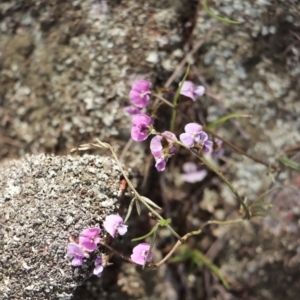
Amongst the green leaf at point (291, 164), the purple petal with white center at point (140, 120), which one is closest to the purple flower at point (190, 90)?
the purple petal with white center at point (140, 120)

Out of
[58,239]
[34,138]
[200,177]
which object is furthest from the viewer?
[200,177]

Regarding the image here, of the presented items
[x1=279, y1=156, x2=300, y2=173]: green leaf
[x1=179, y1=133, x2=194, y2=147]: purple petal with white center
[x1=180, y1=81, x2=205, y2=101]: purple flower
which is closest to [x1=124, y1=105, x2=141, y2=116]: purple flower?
[x1=180, y1=81, x2=205, y2=101]: purple flower

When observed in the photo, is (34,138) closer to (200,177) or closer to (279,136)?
(200,177)

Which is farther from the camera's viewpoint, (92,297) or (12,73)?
(12,73)

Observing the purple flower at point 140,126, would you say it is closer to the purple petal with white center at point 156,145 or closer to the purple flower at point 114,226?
the purple petal with white center at point 156,145

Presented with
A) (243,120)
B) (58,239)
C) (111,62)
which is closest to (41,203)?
(58,239)

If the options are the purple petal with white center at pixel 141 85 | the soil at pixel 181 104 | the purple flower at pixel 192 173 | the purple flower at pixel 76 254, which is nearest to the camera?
the purple flower at pixel 76 254

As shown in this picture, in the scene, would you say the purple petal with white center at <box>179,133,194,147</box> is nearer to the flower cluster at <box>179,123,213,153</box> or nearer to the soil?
the flower cluster at <box>179,123,213,153</box>
